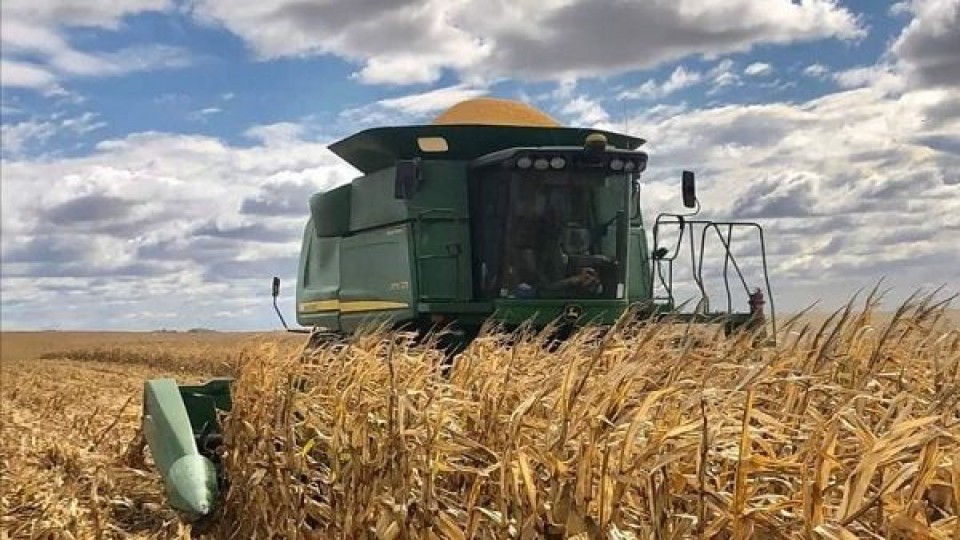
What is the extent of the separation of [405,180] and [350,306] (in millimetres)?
1854

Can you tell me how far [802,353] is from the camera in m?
4.16

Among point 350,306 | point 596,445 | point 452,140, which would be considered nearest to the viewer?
point 596,445

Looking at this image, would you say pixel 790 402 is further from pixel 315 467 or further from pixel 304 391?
pixel 304 391

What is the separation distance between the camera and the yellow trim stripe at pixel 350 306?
29.1ft

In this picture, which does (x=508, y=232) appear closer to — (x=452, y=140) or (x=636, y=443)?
(x=452, y=140)

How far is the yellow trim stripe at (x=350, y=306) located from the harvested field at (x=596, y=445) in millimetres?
2339

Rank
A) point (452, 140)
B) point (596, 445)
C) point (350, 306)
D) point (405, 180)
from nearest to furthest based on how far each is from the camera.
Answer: point (596, 445), point (405, 180), point (452, 140), point (350, 306)

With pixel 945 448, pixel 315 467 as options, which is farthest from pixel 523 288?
pixel 945 448

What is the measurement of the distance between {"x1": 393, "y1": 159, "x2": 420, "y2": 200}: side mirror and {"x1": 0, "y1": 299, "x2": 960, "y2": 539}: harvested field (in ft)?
7.50

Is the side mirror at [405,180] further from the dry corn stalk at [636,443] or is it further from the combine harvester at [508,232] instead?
the dry corn stalk at [636,443]

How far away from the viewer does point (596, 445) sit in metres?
2.99

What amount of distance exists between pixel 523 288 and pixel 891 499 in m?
5.94

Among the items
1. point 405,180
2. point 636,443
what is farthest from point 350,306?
point 636,443

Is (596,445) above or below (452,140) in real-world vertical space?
below
